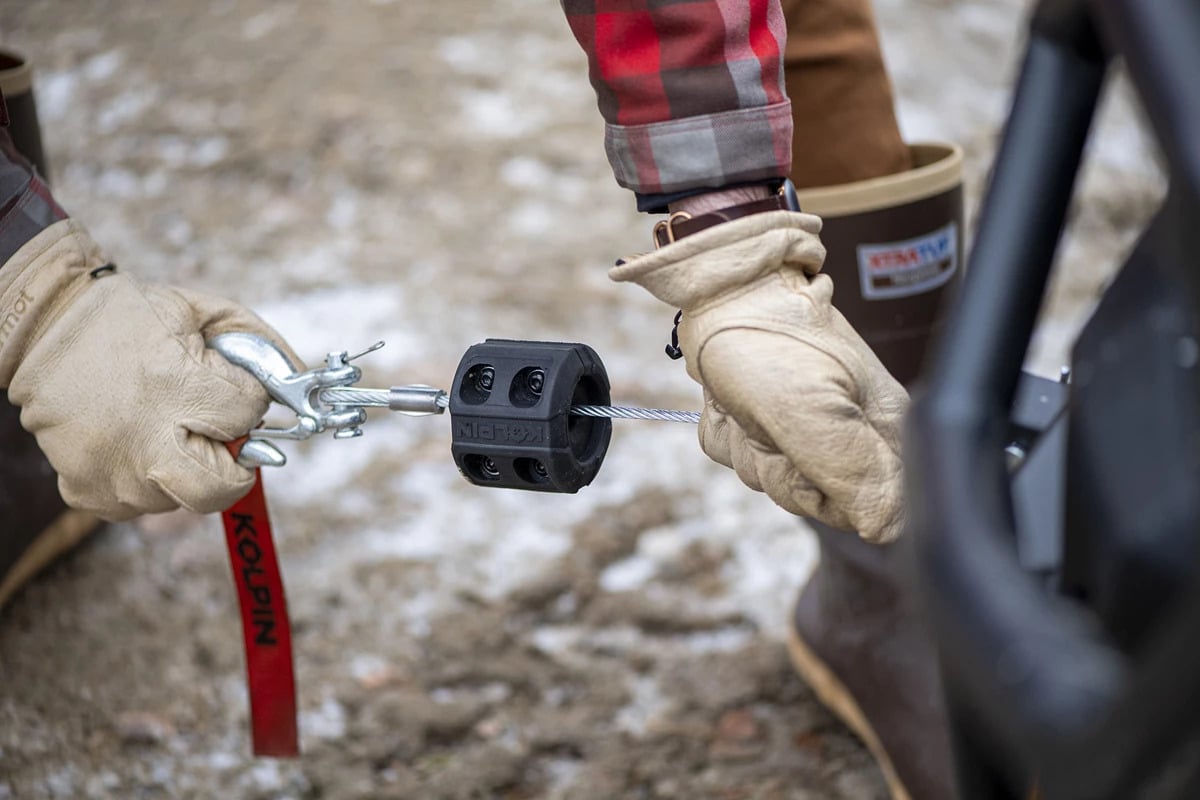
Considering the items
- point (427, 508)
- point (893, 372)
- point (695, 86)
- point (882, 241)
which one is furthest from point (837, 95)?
point (427, 508)

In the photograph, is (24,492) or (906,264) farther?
(24,492)

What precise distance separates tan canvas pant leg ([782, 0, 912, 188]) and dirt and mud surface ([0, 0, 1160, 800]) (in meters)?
0.78

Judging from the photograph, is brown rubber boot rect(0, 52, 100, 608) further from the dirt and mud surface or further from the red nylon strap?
the red nylon strap

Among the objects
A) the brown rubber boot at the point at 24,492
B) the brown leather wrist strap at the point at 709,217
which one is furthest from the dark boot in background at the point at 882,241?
the brown rubber boot at the point at 24,492

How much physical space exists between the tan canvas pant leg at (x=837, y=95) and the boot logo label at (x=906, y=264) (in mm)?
111

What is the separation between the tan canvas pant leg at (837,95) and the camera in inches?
57.6

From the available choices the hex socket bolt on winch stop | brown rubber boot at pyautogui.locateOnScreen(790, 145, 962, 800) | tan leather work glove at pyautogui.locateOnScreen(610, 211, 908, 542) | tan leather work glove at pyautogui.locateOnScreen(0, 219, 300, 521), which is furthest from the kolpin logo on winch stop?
brown rubber boot at pyautogui.locateOnScreen(790, 145, 962, 800)

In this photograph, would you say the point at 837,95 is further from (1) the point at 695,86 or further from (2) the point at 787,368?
(2) the point at 787,368

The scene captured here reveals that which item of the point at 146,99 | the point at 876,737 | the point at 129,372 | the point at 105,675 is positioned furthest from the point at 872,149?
the point at 146,99

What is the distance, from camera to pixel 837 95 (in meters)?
1.49

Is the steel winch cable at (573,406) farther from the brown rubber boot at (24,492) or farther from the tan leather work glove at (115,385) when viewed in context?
the brown rubber boot at (24,492)

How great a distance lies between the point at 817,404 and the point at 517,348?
291 millimetres

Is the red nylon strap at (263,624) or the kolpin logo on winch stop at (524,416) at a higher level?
the kolpin logo on winch stop at (524,416)

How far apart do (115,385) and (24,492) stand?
2.77 ft
